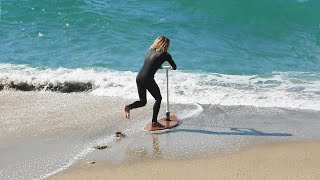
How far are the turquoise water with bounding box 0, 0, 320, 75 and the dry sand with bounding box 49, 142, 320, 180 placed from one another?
622cm

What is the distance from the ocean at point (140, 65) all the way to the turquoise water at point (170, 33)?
0.12 ft

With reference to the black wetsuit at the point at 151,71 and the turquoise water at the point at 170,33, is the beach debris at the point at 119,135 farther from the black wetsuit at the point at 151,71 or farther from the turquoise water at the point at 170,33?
the turquoise water at the point at 170,33

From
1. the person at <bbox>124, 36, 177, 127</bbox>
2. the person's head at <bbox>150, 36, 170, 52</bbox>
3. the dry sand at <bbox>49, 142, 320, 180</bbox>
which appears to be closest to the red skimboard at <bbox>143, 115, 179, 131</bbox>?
the person at <bbox>124, 36, 177, 127</bbox>

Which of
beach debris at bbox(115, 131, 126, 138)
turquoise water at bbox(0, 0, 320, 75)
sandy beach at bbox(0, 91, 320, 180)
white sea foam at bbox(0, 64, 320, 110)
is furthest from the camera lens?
turquoise water at bbox(0, 0, 320, 75)

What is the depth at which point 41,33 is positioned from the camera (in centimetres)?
1744

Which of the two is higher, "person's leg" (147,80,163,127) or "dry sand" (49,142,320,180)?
"person's leg" (147,80,163,127)

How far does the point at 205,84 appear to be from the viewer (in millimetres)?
11617

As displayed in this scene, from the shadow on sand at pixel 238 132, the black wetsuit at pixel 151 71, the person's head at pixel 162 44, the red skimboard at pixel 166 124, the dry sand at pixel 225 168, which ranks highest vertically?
the person's head at pixel 162 44

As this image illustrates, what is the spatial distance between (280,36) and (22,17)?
921 centimetres

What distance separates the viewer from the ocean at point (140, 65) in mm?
8430

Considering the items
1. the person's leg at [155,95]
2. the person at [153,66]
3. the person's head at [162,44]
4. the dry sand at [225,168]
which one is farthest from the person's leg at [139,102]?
the dry sand at [225,168]

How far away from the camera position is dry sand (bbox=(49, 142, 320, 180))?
6.46m

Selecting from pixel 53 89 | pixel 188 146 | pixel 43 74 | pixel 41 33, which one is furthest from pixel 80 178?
pixel 41 33

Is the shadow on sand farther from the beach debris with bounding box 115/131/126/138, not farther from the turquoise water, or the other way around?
the turquoise water
